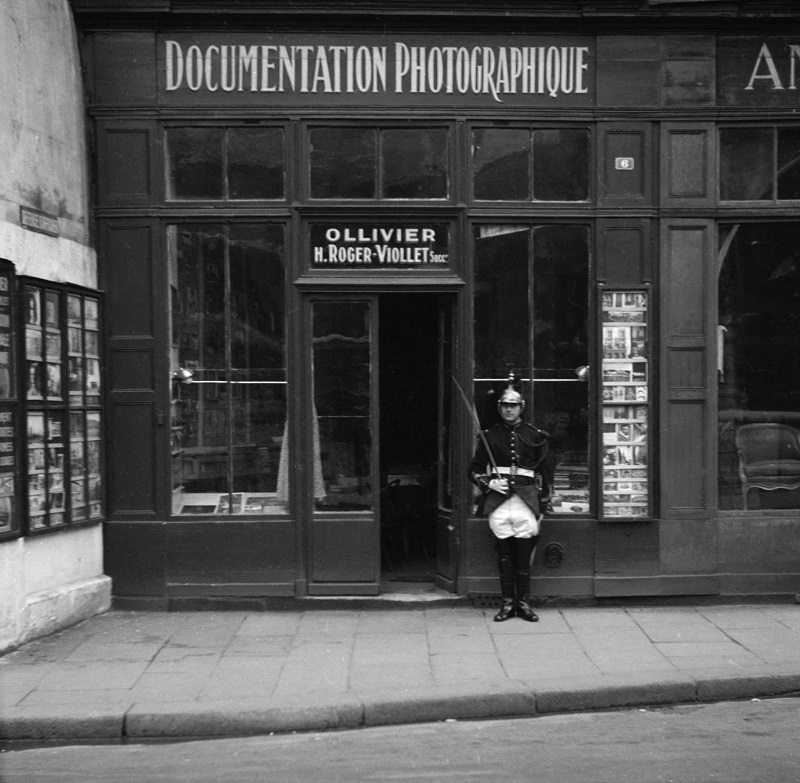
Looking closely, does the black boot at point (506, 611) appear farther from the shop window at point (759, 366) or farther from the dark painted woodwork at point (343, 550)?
the shop window at point (759, 366)

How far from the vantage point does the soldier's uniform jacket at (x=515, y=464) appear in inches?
332

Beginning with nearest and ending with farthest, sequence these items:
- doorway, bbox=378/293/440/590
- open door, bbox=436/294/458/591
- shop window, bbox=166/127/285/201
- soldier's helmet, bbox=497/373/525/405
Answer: soldier's helmet, bbox=497/373/525/405, shop window, bbox=166/127/285/201, open door, bbox=436/294/458/591, doorway, bbox=378/293/440/590

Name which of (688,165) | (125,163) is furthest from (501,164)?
(125,163)

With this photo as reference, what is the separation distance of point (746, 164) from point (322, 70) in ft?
12.8

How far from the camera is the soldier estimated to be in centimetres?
839

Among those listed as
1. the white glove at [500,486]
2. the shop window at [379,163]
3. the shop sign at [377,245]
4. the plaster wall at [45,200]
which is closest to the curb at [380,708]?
the plaster wall at [45,200]

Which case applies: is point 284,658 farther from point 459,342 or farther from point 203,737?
point 459,342

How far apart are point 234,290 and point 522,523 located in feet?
10.7

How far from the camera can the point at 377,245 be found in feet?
29.2

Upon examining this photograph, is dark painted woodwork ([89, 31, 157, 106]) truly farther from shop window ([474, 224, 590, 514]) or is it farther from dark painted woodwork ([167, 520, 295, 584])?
dark painted woodwork ([167, 520, 295, 584])

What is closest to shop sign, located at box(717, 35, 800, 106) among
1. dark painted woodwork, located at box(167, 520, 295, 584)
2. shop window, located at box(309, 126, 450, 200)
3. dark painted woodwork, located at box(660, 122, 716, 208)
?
dark painted woodwork, located at box(660, 122, 716, 208)

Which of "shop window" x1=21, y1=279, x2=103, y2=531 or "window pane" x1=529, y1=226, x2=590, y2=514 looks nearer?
"shop window" x1=21, y1=279, x2=103, y2=531

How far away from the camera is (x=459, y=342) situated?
29.2 ft

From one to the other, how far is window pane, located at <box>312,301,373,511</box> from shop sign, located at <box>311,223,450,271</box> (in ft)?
1.28
